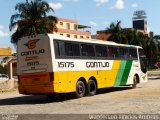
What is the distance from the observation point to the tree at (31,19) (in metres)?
54.5

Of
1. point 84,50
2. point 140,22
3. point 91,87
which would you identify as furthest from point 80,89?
point 140,22

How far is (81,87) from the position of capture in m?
21.6

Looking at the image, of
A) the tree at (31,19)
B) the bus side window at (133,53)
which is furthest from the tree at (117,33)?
the bus side window at (133,53)

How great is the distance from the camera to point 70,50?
20.9 meters

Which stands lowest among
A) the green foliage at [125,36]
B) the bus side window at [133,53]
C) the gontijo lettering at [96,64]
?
the gontijo lettering at [96,64]

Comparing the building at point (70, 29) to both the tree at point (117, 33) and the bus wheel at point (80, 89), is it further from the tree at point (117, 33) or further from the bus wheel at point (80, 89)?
the bus wheel at point (80, 89)

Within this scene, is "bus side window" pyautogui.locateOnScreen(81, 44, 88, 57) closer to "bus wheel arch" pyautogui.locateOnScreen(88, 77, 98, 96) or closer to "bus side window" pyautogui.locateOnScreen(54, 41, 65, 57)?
"bus wheel arch" pyautogui.locateOnScreen(88, 77, 98, 96)

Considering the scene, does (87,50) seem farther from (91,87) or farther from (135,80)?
(135,80)

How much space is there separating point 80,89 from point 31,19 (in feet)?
115

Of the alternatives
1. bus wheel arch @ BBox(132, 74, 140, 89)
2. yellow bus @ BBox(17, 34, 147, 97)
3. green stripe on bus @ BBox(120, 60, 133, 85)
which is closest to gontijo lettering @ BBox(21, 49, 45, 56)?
yellow bus @ BBox(17, 34, 147, 97)

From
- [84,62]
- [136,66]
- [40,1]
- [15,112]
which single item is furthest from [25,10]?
[15,112]

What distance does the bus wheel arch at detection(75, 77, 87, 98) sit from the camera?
2120cm

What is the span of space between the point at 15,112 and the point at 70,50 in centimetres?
629

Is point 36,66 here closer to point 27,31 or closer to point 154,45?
point 27,31
